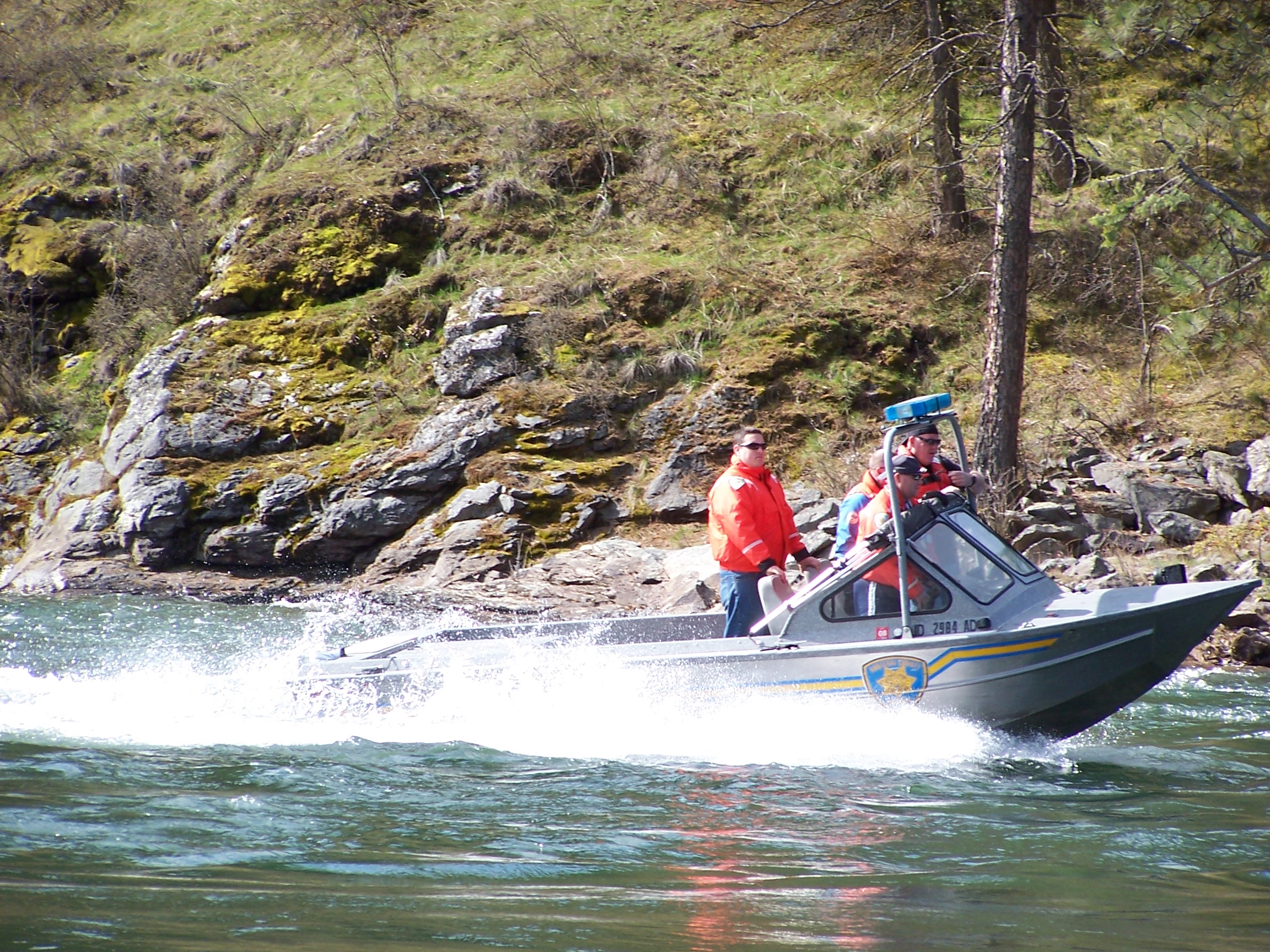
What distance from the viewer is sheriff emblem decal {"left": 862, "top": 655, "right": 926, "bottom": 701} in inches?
241

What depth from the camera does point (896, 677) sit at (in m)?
6.14

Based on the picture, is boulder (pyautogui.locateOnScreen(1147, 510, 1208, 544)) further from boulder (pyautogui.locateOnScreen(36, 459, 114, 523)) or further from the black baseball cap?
boulder (pyautogui.locateOnScreen(36, 459, 114, 523))

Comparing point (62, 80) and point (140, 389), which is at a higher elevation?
point (62, 80)

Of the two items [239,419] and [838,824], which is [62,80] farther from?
[838,824]

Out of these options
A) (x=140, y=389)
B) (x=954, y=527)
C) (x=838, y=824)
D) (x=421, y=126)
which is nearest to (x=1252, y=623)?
(x=954, y=527)

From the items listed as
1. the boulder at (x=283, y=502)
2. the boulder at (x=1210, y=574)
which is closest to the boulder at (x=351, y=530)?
the boulder at (x=283, y=502)

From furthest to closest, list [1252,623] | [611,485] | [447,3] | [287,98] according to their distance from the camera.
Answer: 1. [447,3]
2. [287,98]
3. [611,485]
4. [1252,623]

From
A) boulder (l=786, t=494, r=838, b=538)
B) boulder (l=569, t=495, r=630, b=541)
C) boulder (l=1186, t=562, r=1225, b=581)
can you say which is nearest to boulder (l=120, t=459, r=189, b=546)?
boulder (l=569, t=495, r=630, b=541)

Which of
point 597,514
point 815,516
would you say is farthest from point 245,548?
point 815,516

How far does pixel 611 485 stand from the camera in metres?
13.6

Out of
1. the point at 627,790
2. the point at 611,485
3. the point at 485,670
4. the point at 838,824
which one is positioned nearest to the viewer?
the point at 838,824

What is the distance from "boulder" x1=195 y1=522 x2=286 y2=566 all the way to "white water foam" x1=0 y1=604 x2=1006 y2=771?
19.5ft

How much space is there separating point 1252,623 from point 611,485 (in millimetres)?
7315

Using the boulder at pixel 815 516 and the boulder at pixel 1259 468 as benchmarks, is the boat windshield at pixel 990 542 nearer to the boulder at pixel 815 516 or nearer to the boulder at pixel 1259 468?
the boulder at pixel 815 516
